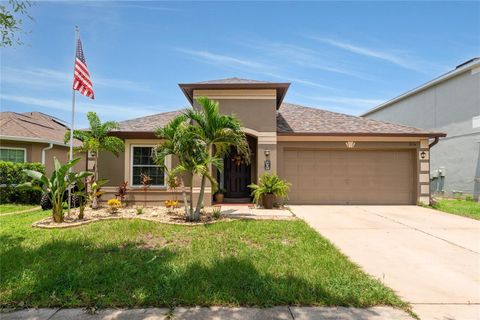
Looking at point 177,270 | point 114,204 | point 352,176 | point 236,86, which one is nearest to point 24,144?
point 114,204

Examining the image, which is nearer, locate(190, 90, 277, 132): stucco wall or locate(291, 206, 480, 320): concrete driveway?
locate(291, 206, 480, 320): concrete driveway

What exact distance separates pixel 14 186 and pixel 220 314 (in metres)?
12.9

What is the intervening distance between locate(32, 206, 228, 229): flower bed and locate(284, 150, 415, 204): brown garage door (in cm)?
501

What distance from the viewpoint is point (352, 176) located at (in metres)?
12.5

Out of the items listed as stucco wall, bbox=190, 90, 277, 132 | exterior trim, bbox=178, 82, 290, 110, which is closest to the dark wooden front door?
stucco wall, bbox=190, 90, 277, 132

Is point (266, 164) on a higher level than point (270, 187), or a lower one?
higher

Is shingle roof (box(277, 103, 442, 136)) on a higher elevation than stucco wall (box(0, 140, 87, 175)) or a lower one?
higher

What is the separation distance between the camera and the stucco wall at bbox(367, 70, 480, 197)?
1491 centimetres

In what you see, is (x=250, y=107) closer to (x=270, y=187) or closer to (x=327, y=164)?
(x=270, y=187)

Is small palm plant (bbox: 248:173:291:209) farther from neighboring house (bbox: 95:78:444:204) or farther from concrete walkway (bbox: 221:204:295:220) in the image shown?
neighboring house (bbox: 95:78:444:204)

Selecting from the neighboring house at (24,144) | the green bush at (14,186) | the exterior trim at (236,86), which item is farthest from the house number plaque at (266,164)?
the neighboring house at (24,144)

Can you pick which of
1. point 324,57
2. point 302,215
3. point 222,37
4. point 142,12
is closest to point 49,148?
point 142,12

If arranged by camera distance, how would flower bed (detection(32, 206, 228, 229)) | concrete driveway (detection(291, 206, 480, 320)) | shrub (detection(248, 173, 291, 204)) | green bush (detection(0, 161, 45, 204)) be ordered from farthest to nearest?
green bush (detection(0, 161, 45, 204)) → shrub (detection(248, 173, 291, 204)) → flower bed (detection(32, 206, 228, 229)) → concrete driveway (detection(291, 206, 480, 320))

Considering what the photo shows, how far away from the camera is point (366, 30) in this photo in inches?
373
